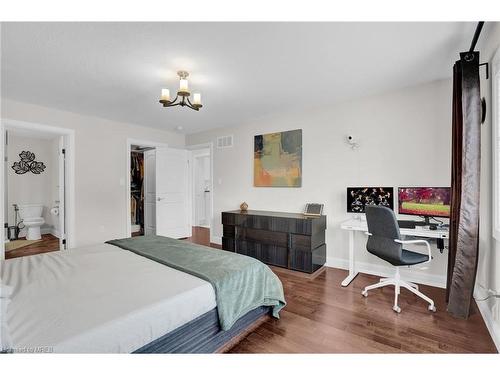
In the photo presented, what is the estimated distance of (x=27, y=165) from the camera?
17.6 ft

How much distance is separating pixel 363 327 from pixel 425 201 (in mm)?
1575

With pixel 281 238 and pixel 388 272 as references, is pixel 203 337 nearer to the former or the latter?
pixel 281 238

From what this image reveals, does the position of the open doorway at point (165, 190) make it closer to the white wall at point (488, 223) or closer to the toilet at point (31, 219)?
the toilet at point (31, 219)

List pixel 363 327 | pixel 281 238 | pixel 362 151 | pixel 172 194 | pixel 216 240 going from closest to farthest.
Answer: pixel 363 327
pixel 362 151
pixel 281 238
pixel 216 240
pixel 172 194

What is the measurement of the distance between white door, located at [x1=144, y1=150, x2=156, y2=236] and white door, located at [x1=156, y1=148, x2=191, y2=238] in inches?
6.7

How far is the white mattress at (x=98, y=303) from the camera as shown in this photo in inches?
42.9

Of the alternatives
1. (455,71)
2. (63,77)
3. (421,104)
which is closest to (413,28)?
(455,71)

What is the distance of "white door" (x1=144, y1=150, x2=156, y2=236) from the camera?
5.10 m

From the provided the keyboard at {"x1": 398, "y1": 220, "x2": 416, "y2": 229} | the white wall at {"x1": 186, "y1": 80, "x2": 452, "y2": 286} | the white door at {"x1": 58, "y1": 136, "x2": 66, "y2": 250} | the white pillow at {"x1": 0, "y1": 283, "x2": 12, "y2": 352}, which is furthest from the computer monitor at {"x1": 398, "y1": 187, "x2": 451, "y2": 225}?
the white door at {"x1": 58, "y1": 136, "x2": 66, "y2": 250}

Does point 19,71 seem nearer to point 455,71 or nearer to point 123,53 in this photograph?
point 123,53

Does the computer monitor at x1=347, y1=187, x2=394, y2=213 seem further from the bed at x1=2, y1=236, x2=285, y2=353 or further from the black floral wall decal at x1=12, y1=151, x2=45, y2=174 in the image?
the black floral wall decal at x1=12, y1=151, x2=45, y2=174

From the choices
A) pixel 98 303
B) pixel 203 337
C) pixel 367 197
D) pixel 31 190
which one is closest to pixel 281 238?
pixel 367 197

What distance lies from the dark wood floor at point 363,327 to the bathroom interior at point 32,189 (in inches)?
192
